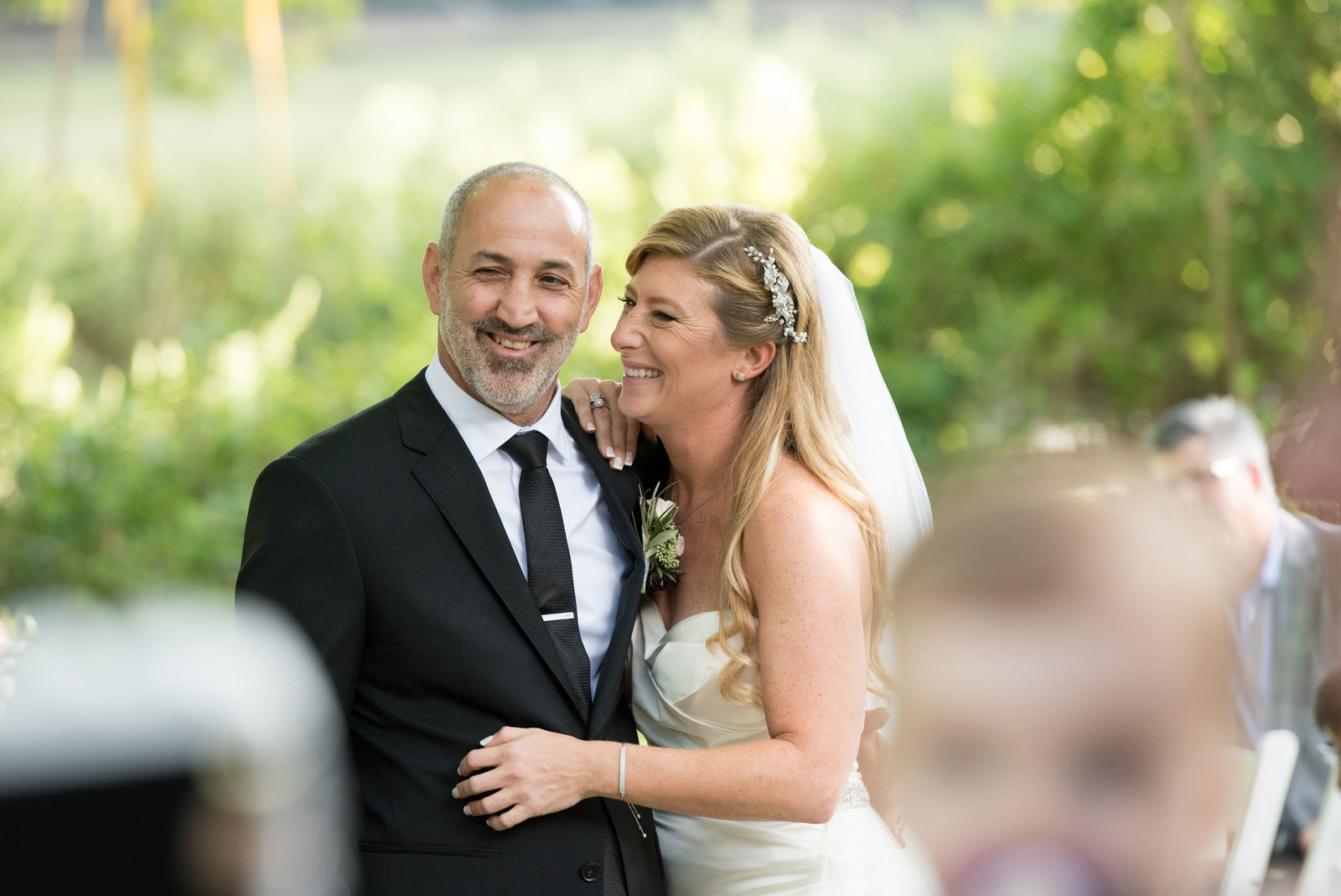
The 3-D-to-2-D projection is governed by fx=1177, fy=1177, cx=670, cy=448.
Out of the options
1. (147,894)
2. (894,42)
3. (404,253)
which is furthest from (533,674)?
(894,42)

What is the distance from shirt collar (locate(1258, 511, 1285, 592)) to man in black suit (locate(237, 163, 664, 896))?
8.18ft

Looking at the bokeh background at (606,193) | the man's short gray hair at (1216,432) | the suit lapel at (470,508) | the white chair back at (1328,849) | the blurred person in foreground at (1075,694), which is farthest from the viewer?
the bokeh background at (606,193)

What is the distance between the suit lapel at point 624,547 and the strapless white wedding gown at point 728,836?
174 mm

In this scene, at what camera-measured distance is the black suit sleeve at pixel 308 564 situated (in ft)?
7.20

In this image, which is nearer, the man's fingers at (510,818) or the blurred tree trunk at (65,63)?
the man's fingers at (510,818)

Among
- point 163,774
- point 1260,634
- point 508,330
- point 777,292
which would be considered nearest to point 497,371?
point 508,330

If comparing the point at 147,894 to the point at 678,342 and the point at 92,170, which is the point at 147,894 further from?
the point at 92,170

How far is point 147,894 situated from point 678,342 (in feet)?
6.76

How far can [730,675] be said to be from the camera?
258cm

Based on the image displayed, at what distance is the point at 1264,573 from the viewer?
158 inches

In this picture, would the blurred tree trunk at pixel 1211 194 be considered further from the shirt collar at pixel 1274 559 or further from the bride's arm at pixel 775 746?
the bride's arm at pixel 775 746

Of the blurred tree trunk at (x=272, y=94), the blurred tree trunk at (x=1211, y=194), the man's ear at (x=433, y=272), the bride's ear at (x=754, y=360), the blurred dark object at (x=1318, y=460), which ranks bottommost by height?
the blurred dark object at (x=1318, y=460)

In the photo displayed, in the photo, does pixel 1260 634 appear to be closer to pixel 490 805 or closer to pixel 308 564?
pixel 490 805

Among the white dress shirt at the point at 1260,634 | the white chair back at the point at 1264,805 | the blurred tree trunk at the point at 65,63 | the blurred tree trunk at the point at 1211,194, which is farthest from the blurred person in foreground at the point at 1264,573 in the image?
the blurred tree trunk at the point at 65,63
